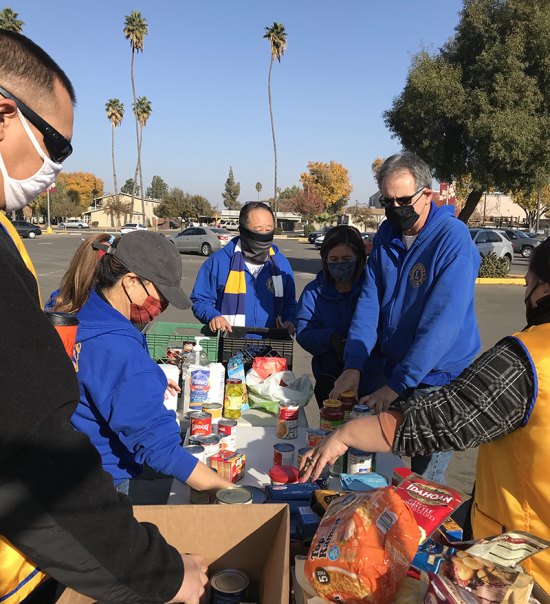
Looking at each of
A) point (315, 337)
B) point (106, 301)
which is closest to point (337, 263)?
point (315, 337)

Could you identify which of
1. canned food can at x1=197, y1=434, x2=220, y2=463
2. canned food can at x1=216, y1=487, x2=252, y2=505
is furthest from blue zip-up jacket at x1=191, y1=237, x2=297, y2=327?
canned food can at x1=216, y1=487, x2=252, y2=505

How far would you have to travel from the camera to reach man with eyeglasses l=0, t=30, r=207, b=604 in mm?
908

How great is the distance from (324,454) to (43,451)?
1.13m

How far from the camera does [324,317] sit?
3.67 meters

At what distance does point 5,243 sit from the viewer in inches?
39.8

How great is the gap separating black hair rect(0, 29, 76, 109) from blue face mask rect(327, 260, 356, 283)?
252cm

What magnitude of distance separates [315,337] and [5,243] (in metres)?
2.70

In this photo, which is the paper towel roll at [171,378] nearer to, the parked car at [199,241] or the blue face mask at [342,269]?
the blue face mask at [342,269]

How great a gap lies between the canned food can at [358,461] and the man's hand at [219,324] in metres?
Answer: 1.78

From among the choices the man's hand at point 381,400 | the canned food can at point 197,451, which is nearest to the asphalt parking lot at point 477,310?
the man's hand at point 381,400

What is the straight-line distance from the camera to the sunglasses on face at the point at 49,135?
44.6 inches

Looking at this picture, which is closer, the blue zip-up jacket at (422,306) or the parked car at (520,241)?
the blue zip-up jacket at (422,306)

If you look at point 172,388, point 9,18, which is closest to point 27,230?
point 9,18

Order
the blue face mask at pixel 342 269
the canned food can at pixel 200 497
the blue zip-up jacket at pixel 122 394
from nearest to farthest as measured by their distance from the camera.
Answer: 1. the blue zip-up jacket at pixel 122 394
2. the canned food can at pixel 200 497
3. the blue face mask at pixel 342 269
